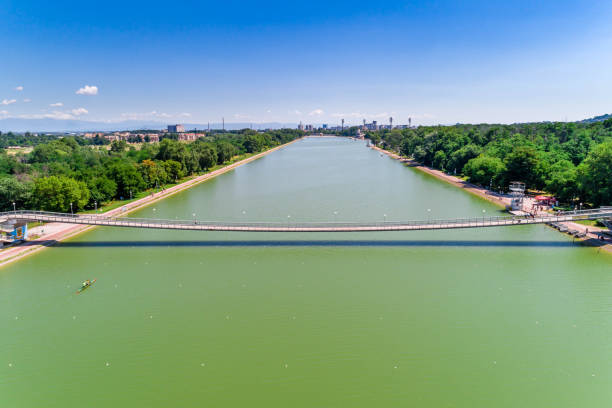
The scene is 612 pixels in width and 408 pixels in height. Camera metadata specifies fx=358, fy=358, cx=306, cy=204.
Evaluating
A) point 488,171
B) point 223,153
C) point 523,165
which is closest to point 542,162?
point 523,165

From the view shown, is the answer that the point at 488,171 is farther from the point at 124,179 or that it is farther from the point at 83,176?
the point at 83,176

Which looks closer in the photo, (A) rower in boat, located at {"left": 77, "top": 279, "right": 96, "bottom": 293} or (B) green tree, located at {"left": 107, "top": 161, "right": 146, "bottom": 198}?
(A) rower in boat, located at {"left": 77, "top": 279, "right": 96, "bottom": 293}

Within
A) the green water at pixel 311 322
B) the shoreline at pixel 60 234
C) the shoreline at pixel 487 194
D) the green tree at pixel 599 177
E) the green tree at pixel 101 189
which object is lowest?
the green water at pixel 311 322

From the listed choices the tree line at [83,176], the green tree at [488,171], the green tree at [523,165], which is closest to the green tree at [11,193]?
the tree line at [83,176]

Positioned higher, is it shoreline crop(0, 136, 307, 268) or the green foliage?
the green foliage

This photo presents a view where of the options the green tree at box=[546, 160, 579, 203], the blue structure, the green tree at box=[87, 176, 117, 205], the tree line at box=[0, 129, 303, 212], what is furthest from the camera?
the green tree at box=[87, 176, 117, 205]

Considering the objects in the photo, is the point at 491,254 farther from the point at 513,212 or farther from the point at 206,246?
the point at 206,246

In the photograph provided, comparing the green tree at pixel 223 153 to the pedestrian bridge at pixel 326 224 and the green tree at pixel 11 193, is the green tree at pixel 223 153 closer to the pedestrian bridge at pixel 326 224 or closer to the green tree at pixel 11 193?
the green tree at pixel 11 193

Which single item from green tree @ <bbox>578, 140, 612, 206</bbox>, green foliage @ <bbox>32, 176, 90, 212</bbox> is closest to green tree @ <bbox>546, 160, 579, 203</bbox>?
green tree @ <bbox>578, 140, 612, 206</bbox>

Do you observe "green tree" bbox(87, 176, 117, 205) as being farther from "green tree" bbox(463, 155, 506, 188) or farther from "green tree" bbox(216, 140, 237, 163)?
"green tree" bbox(463, 155, 506, 188)

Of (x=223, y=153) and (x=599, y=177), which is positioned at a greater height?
(x=223, y=153)
